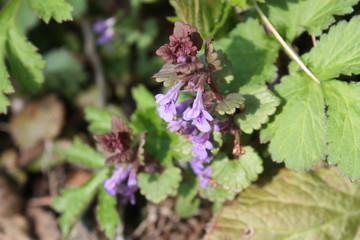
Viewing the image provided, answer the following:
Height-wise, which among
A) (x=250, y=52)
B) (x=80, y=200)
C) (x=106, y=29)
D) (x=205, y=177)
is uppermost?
(x=250, y=52)

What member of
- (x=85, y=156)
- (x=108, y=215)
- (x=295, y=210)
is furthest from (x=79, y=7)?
(x=295, y=210)

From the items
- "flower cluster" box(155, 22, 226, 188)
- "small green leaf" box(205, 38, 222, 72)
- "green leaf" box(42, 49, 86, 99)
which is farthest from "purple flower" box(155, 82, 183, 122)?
Answer: "green leaf" box(42, 49, 86, 99)

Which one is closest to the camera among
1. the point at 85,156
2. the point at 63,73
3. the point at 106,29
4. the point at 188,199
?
the point at 188,199

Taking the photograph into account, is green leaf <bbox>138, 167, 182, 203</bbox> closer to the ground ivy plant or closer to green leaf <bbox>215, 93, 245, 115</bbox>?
the ground ivy plant

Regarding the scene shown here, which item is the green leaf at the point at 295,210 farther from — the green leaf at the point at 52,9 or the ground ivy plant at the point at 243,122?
the green leaf at the point at 52,9

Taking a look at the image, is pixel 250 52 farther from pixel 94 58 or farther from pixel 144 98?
pixel 94 58

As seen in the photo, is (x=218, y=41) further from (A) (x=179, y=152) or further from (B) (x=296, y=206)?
(B) (x=296, y=206)

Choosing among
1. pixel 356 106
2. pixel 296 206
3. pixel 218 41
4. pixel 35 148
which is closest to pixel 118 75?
pixel 35 148

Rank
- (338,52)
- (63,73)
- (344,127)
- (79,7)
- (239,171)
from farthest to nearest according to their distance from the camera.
→ (63,73) → (79,7) → (239,171) → (338,52) → (344,127)
